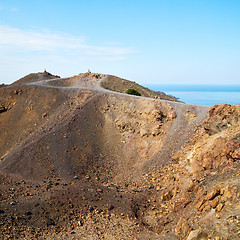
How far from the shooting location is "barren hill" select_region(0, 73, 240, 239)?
20.4 meters

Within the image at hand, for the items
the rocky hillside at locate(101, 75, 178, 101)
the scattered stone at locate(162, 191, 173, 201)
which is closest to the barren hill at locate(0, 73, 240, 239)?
the scattered stone at locate(162, 191, 173, 201)

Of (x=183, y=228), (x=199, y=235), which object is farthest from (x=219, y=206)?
(x=183, y=228)

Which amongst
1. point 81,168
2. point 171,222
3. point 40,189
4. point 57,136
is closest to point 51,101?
point 57,136

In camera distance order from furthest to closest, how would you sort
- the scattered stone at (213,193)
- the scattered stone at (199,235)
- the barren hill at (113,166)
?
1. the barren hill at (113,166)
2. the scattered stone at (213,193)
3. the scattered stone at (199,235)

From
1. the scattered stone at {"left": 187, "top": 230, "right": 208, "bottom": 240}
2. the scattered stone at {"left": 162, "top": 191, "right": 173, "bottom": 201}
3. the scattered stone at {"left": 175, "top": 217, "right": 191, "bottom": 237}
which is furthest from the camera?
the scattered stone at {"left": 162, "top": 191, "right": 173, "bottom": 201}

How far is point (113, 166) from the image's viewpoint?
32.2 meters

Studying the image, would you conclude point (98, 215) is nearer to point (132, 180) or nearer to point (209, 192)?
point (132, 180)

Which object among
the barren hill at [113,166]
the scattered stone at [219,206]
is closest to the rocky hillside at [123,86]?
the barren hill at [113,166]

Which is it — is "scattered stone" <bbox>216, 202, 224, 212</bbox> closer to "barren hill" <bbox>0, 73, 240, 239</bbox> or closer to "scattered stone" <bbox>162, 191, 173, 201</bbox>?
"barren hill" <bbox>0, 73, 240, 239</bbox>

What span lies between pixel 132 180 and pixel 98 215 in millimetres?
7836

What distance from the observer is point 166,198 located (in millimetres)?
24578

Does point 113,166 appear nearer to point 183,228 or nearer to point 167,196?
point 167,196

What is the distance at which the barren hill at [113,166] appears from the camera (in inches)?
803

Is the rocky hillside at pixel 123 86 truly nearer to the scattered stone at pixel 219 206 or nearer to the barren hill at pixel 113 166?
the barren hill at pixel 113 166
